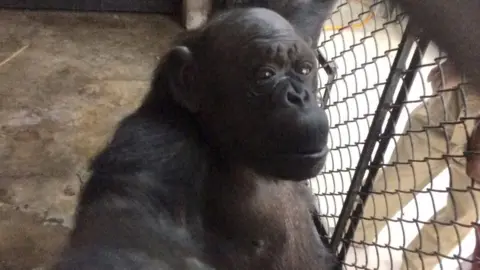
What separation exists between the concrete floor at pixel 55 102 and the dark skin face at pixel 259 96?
1100 mm

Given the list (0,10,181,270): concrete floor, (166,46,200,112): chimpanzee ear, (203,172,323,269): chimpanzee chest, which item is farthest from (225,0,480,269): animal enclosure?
(0,10,181,270): concrete floor

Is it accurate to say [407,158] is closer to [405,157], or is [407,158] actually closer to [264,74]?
[405,157]

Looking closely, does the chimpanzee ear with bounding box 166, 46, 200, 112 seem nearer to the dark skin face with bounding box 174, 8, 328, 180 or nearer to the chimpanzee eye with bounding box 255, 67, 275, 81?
the dark skin face with bounding box 174, 8, 328, 180

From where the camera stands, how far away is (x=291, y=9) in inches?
69.1

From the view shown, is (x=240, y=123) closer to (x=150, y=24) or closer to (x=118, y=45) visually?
(x=118, y=45)

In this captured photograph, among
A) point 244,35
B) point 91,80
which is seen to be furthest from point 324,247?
point 91,80

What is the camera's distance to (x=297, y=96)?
1.28 meters

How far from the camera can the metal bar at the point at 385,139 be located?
4.57 ft

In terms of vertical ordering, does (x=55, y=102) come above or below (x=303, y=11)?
below

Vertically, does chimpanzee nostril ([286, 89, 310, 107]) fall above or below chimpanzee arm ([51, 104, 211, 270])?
above

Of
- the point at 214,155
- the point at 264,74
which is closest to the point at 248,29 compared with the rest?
the point at 264,74

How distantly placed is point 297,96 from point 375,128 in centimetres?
37

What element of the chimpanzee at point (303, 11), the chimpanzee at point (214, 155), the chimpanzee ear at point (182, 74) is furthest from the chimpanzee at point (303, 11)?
the chimpanzee ear at point (182, 74)

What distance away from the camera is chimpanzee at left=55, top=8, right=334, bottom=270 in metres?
1.24
